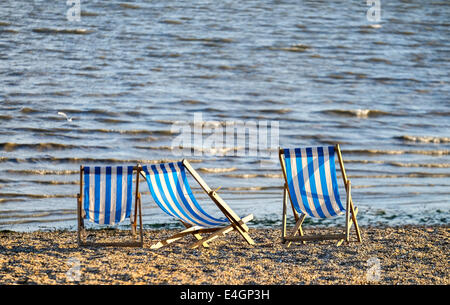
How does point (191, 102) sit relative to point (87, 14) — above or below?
below

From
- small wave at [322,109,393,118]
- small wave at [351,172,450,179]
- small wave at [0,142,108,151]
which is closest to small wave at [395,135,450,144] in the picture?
small wave at [322,109,393,118]

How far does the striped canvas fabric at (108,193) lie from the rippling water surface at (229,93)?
1177 mm

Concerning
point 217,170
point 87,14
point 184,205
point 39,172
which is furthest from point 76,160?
point 87,14

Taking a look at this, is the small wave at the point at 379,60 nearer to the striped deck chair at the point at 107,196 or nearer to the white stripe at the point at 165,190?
the white stripe at the point at 165,190

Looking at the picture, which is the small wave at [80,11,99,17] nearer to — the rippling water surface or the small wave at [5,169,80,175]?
the rippling water surface

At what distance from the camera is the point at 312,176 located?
4.80 m

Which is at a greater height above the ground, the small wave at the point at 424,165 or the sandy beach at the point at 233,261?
the sandy beach at the point at 233,261

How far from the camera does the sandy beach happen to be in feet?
12.8

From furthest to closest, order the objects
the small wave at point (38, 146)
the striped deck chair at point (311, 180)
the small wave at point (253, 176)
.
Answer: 1. the small wave at point (38, 146)
2. the small wave at point (253, 176)
3. the striped deck chair at point (311, 180)

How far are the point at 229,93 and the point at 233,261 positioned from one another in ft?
26.1

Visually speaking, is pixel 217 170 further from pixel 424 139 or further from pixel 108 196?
pixel 424 139

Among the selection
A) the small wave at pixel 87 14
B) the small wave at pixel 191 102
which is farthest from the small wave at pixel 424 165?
the small wave at pixel 87 14

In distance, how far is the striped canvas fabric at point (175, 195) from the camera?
4609 millimetres

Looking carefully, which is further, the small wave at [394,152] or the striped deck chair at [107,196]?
the small wave at [394,152]
